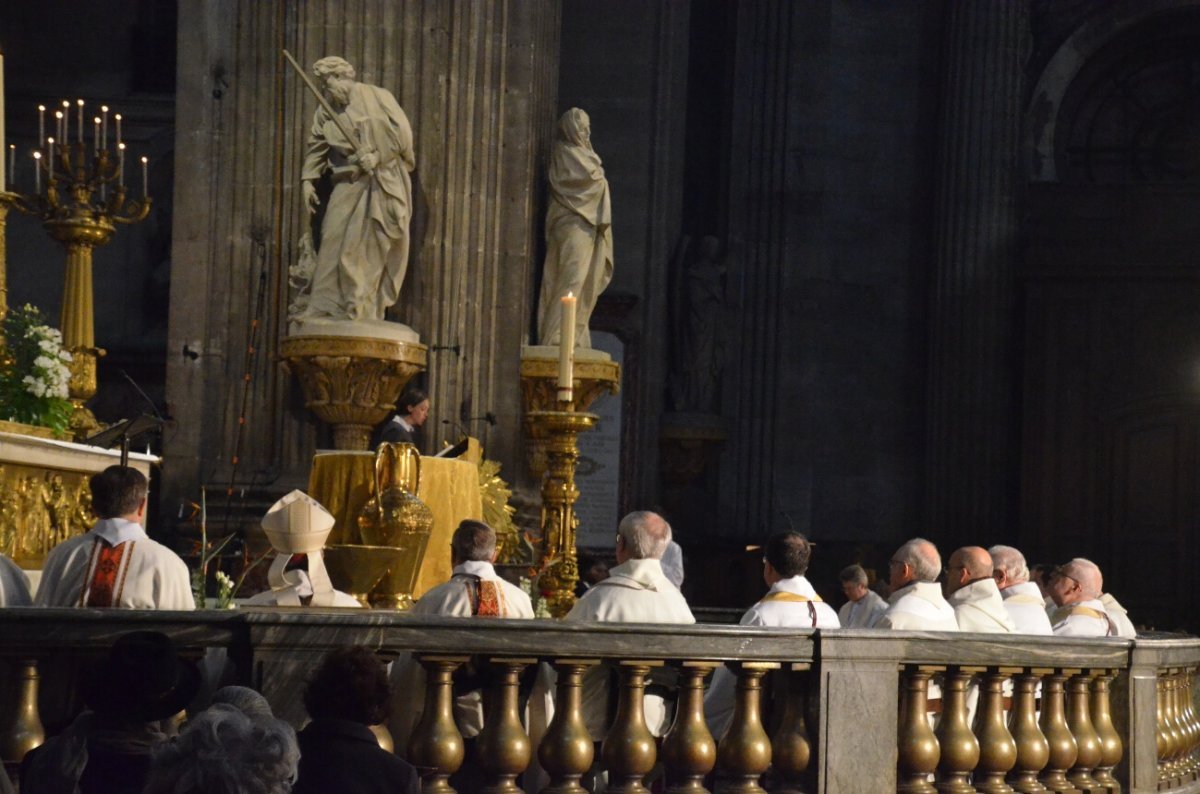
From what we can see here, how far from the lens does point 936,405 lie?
70.4ft

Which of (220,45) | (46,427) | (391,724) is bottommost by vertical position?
(391,724)

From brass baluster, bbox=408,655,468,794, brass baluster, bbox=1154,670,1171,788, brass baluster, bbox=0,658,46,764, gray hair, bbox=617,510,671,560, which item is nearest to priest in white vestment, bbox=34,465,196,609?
brass baluster, bbox=0,658,46,764

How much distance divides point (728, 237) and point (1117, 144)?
4.41 m

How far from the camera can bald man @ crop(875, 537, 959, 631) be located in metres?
8.45

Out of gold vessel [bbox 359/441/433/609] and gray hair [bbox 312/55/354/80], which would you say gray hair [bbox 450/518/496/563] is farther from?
gray hair [bbox 312/55/354/80]

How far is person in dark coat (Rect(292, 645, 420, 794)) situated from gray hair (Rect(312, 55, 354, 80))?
29.7 feet

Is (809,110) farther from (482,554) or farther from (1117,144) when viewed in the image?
(482,554)

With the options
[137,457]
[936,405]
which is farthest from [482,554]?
[936,405]

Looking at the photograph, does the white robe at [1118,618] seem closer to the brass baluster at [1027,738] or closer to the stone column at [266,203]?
the brass baluster at [1027,738]

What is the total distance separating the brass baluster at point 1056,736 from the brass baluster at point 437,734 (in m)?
2.34

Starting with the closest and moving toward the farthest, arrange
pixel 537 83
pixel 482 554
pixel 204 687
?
pixel 204 687 → pixel 482 554 → pixel 537 83

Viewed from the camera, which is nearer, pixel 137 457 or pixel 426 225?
pixel 137 457

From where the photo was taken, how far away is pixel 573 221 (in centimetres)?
1673

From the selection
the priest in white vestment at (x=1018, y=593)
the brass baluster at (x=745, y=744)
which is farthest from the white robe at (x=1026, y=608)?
the brass baluster at (x=745, y=744)
